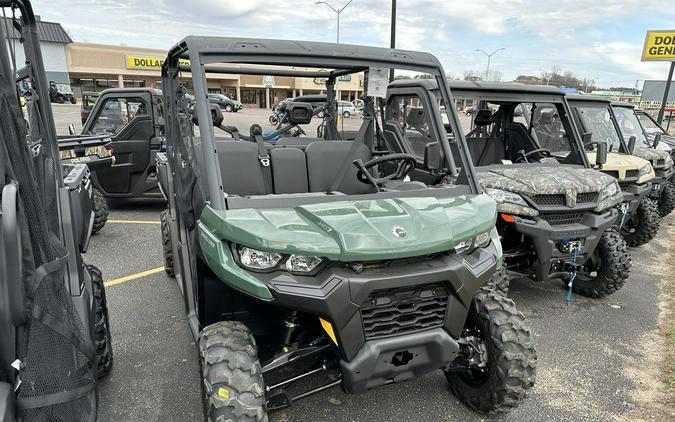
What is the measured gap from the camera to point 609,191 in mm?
4785

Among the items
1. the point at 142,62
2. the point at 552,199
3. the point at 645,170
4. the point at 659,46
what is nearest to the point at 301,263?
the point at 552,199

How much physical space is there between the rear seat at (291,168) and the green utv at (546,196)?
0.71 m

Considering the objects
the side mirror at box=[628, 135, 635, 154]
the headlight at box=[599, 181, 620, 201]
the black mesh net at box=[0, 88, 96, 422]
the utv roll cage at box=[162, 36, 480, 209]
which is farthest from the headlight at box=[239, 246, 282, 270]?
the side mirror at box=[628, 135, 635, 154]

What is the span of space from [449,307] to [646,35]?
24675mm

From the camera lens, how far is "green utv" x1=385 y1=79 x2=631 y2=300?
441 cm

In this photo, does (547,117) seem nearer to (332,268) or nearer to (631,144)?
(631,144)

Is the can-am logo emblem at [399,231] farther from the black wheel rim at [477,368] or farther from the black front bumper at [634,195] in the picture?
the black front bumper at [634,195]

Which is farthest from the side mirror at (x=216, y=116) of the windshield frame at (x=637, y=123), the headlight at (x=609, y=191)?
the windshield frame at (x=637, y=123)

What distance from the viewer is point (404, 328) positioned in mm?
2354

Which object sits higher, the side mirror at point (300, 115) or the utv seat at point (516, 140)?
the side mirror at point (300, 115)

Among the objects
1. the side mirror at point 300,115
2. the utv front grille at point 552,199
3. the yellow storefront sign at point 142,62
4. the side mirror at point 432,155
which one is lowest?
the utv front grille at point 552,199

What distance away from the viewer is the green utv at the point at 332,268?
214 cm

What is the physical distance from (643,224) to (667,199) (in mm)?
2368

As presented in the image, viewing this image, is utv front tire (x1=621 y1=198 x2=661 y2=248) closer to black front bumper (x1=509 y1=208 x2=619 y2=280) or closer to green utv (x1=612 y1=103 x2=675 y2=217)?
green utv (x1=612 y1=103 x2=675 y2=217)
